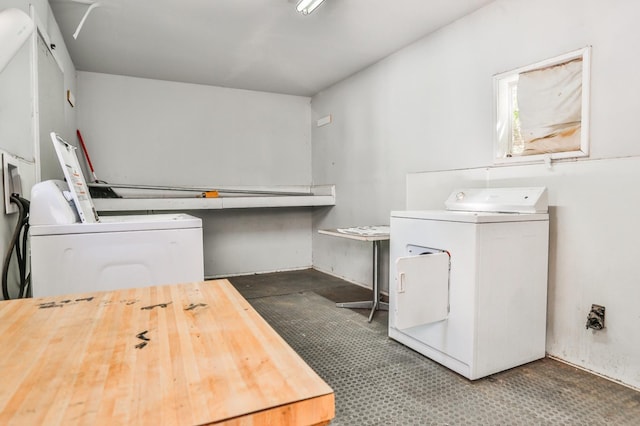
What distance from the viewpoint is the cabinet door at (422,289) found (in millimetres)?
2002

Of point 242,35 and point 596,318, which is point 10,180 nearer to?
point 242,35

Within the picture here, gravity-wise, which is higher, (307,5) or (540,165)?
(307,5)

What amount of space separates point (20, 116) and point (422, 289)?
2.44m

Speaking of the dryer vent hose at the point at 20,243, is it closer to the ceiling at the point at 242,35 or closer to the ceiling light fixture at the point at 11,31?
the ceiling light fixture at the point at 11,31

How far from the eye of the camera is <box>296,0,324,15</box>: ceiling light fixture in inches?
97.9

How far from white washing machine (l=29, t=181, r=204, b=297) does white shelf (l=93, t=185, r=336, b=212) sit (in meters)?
1.65

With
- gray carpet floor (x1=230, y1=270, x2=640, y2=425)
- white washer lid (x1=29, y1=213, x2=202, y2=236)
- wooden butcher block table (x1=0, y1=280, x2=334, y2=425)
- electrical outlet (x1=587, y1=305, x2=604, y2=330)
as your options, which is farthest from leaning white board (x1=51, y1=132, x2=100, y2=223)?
electrical outlet (x1=587, y1=305, x2=604, y2=330)

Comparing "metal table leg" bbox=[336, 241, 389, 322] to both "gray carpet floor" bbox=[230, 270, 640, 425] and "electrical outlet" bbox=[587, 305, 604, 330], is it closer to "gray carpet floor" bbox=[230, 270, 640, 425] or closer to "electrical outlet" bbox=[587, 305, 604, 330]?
"gray carpet floor" bbox=[230, 270, 640, 425]

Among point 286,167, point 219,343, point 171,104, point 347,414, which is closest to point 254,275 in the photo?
point 286,167

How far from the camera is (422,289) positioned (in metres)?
2.05

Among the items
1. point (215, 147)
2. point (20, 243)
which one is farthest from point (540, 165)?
point (215, 147)

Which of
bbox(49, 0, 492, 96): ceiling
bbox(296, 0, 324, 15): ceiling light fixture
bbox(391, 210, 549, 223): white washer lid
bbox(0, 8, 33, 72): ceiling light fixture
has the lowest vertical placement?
bbox(391, 210, 549, 223): white washer lid

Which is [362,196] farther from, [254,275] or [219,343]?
[219,343]

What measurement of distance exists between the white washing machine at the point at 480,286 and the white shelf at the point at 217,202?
2.37m
